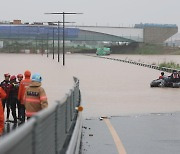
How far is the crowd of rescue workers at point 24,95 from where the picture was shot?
394 inches

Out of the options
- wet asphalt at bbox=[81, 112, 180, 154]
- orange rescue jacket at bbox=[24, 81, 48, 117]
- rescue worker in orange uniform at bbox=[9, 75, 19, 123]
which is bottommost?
wet asphalt at bbox=[81, 112, 180, 154]

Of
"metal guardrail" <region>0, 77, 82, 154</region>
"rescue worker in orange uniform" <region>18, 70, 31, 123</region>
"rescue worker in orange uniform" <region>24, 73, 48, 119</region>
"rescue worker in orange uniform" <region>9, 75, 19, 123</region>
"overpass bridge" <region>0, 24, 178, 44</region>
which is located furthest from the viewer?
"overpass bridge" <region>0, 24, 178, 44</region>

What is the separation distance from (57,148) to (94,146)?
176 inches

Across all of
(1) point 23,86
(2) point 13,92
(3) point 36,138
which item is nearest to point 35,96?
(1) point 23,86

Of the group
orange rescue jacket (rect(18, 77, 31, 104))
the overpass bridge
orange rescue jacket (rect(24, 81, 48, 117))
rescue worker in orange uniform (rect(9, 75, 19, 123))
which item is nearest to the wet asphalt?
orange rescue jacket (rect(24, 81, 48, 117))

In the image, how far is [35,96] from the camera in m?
10.1

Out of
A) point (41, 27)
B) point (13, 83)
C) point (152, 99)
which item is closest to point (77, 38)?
point (41, 27)

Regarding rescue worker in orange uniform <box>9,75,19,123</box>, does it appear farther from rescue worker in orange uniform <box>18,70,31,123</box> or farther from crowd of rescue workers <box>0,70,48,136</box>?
rescue worker in orange uniform <box>18,70,31,123</box>

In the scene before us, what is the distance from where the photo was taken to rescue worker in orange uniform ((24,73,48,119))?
→ 9.93 m

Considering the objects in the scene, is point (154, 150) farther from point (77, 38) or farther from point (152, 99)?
point (77, 38)

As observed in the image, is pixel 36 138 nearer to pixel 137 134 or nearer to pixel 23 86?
pixel 23 86

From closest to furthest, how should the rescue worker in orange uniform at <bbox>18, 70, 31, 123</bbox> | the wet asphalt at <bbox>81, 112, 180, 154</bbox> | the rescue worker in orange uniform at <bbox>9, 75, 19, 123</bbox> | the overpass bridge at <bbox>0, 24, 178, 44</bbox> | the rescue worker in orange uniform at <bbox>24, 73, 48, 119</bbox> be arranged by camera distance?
the rescue worker in orange uniform at <bbox>24, 73, 48, 119</bbox> < the wet asphalt at <bbox>81, 112, 180, 154</bbox> < the rescue worker in orange uniform at <bbox>18, 70, 31, 123</bbox> < the rescue worker in orange uniform at <bbox>9, 75, 19, 123</bbox> < the overpass bridge at <bbox>0, 24, 178, 44</bbox>

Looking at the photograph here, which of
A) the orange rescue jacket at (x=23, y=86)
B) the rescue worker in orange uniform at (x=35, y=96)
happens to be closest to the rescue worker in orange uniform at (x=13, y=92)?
the orange rescue jacket at (x=23, y=86)

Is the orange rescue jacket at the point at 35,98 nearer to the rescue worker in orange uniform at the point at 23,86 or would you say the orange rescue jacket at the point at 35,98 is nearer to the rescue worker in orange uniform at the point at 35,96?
the rescue worker in orange uniform at the point at 35,96
